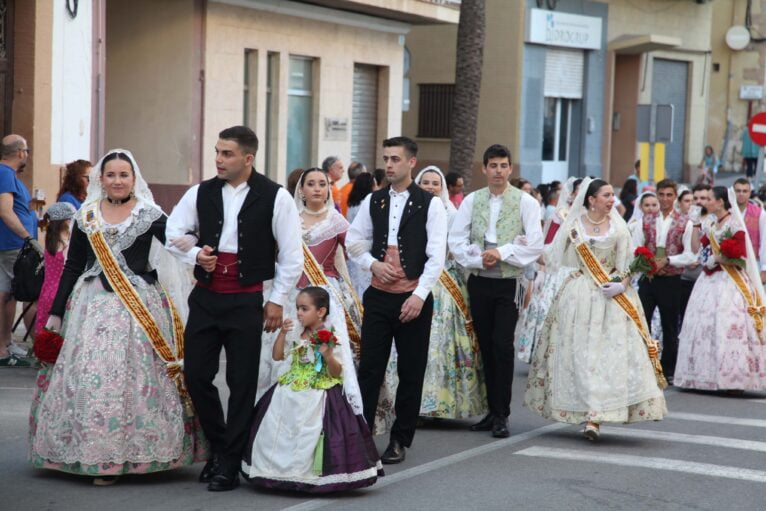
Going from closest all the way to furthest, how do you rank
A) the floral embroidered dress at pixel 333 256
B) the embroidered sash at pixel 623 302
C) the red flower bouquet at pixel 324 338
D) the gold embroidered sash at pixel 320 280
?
1. the red flower bouquet at pixel 324 338
2. the gold embroidered sash at pixel 320 280
3. the floral embroidered dress at pixel 333 256
4. the embroidered sash at pixel 623 302

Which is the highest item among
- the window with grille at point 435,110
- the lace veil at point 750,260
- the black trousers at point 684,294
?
the window with grille at point 435,110

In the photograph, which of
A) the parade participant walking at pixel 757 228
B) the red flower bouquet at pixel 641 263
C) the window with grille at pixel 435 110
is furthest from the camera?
the window with grille at pixel 435 110

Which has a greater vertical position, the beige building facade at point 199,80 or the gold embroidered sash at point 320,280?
the beige building facade at point 199,80

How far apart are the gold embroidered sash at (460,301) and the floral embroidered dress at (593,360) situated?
472mm

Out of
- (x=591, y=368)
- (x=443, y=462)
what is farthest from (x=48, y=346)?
(x=591, y=368)

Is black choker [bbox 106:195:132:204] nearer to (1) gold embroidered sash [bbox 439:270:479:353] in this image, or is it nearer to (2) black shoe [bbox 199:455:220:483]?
(2) black shoe [bbox 199:455:220:483]

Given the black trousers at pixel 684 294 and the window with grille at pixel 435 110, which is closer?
the black trousers at pixel 684 294

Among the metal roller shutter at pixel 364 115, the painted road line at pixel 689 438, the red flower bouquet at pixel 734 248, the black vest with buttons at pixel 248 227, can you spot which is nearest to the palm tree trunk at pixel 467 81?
the metal roller shutter at pixel 364 115

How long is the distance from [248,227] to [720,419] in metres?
4.87

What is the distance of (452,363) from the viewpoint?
31.8ft

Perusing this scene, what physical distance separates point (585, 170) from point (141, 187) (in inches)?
1077

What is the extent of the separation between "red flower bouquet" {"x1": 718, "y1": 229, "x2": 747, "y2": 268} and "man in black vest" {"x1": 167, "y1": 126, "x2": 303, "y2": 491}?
563 centimetres

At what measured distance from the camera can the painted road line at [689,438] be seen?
9.34m

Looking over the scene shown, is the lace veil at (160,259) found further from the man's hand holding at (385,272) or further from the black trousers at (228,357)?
the man's hand holding at (385,272)
